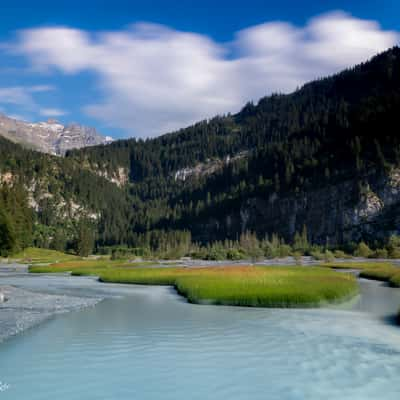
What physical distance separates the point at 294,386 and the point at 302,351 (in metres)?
5.31

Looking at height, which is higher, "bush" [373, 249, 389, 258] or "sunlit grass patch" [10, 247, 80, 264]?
"bush" [373, 249, 389, 258]

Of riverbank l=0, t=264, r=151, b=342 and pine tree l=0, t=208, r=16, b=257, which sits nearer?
riverbank l=0, t=264, r=151, b=342

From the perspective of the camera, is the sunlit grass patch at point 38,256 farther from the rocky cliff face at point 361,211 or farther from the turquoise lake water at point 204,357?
the turquoise lake water at point 204,357

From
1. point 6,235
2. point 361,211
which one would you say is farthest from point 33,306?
point 361,211

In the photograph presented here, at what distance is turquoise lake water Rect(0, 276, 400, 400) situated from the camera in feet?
57.0

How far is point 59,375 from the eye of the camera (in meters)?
19.0

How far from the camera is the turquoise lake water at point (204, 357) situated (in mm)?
17359

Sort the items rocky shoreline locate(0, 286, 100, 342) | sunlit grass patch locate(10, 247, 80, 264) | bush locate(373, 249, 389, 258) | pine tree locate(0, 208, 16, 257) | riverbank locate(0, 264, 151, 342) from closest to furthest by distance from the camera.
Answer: rocky shoreline locate(0, 286, 100, 342), riverbank locate(0, 264, 151, 342), bush locate(373, 249, 389, 258), pine tree locate(0, 208, 16, 257), sunlit grass patch locate(10, 247, 80, 264)

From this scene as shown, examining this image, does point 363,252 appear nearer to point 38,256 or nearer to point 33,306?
point 38,256

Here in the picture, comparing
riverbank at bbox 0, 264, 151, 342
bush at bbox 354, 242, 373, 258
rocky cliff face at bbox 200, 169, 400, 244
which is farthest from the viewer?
rocky cliff face at bbox 200, 169, 400, 244

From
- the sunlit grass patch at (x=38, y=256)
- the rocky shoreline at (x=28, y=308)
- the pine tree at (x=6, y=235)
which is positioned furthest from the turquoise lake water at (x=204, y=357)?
the sunlit grass patch at (x=38, y=256)

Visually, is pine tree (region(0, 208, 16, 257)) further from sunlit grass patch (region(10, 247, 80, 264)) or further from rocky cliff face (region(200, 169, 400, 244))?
rocky cliff face (region(200, 169, 400, 244))

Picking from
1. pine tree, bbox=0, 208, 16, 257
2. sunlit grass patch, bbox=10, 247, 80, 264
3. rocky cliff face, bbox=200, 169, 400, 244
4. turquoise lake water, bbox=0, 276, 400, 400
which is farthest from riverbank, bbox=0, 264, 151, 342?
rocky cliff face, bbox=200, 169, 400, 244

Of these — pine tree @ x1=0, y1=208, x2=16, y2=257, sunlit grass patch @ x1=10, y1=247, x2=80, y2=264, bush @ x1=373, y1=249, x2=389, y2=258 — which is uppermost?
pine tree @ x1=0, y1=208, x2=16, y2=257
